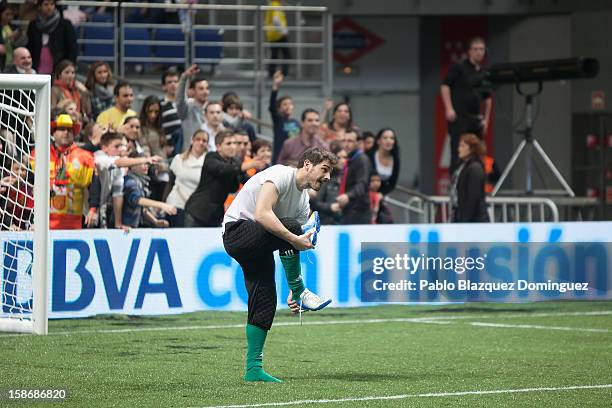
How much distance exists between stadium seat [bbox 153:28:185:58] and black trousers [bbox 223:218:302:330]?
11.3m

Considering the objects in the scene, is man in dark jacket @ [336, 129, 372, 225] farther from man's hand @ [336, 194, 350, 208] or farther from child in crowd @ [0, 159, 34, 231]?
child in crowd @ [0, 159, 34, 231]

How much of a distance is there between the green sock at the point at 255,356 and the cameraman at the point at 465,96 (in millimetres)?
9144

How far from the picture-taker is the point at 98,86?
17.4 m

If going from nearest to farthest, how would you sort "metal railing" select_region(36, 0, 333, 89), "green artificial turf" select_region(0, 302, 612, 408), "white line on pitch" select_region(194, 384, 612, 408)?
"white line on pitch" select_region(194, 384, 612, 408) < "green artificial turf" select_region(0, 302, 612, 408) < "metal railing" select_region(36, 0, 333, 89)

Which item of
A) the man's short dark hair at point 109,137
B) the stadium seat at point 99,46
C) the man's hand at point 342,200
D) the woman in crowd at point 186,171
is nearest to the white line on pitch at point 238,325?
the woman in crowd at point 186,171

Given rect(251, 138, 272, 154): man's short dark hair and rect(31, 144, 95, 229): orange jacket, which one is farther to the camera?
rect(251, 138, 272, 154): man's short dark hair

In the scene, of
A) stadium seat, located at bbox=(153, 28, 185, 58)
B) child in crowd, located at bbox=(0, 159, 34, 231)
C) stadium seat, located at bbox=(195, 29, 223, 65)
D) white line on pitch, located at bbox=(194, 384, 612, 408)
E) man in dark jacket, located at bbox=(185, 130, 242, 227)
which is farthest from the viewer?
stadium seat, located at bbox=(195, 29, 223, 65)

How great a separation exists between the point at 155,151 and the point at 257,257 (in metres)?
6.97

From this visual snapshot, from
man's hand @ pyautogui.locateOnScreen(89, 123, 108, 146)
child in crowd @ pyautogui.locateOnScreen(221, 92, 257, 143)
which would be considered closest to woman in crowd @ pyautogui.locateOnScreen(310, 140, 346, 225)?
child in crowd @ pyautogui.locateOnScreen(221, 92, 257, 143)

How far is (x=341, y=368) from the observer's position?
11125 millimetres

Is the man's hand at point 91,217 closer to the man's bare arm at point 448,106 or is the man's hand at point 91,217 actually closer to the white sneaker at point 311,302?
the white sneaker at point 311,302

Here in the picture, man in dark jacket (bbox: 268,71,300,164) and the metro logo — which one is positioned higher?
man in dark jacket (bbox: 268,71,300,164)

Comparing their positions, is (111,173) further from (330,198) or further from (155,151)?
(330,198)

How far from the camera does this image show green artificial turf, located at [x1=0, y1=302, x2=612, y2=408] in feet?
31.2
